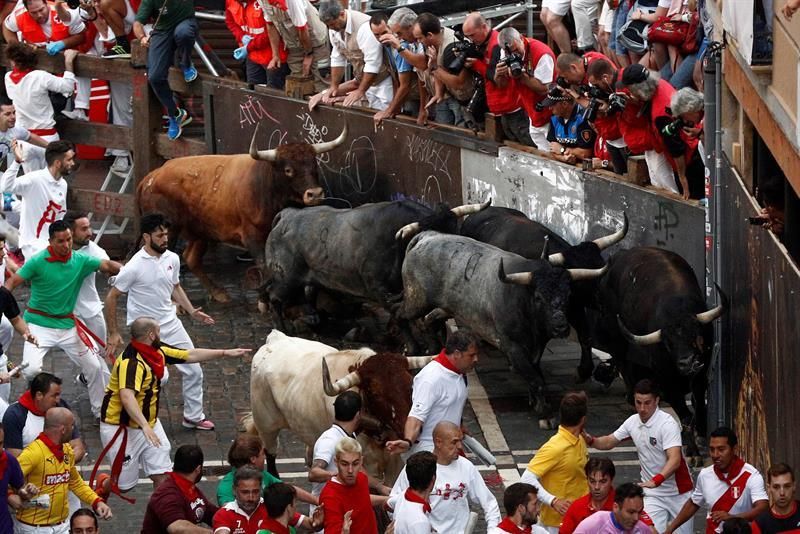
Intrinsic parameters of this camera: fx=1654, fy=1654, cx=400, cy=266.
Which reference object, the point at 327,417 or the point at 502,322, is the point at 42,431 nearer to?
the point at 327,417

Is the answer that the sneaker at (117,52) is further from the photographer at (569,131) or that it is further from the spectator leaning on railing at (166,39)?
the photographer at (569,131)

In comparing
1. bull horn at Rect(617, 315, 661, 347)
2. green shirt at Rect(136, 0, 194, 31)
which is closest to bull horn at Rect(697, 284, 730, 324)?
bull horn at Rect(617, 315, 661, 347)

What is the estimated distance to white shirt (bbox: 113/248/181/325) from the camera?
13961 millimetres

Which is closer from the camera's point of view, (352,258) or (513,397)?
(513,397)

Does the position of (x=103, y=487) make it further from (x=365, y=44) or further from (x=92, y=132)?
(x=92, y=132)

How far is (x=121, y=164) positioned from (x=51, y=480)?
41.1 feet

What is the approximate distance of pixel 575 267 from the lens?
47.4ft

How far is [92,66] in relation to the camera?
71.7 ft

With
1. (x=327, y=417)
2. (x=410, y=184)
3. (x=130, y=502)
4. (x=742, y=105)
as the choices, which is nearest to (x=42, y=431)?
(x=130, y=502)

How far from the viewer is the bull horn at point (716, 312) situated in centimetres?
1281

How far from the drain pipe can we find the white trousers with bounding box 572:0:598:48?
5.28 meters

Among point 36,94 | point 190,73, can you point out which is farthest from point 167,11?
point 36,94

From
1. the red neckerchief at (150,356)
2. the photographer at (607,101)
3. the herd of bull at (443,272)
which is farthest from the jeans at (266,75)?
the red neckerchief at (150,356)

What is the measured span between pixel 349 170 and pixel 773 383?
9.34 meters
